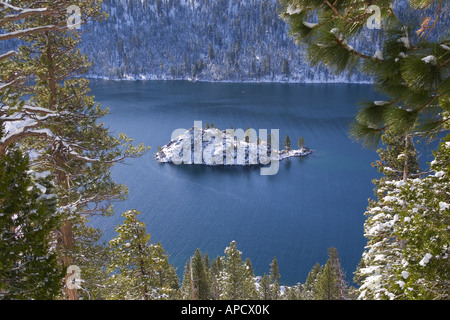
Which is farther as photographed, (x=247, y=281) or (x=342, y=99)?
(x=342, y=99)

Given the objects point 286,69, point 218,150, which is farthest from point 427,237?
point 286,69

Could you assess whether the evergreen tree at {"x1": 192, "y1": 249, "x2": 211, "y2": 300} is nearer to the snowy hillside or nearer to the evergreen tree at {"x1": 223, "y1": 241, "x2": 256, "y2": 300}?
the evergreen tree at {"x1": 223, "y1": 241, "x2": 256, "y2": 300}

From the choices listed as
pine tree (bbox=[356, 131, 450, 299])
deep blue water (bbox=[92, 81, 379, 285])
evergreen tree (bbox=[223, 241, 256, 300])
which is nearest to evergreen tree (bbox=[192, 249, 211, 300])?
evergreen tree (bbox=[223, 241, 256, 300])

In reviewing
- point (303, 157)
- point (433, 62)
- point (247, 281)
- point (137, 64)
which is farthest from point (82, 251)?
point (137, 64)

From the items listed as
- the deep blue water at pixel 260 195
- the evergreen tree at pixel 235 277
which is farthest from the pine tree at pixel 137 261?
the deep blue water at pixel 260 195
